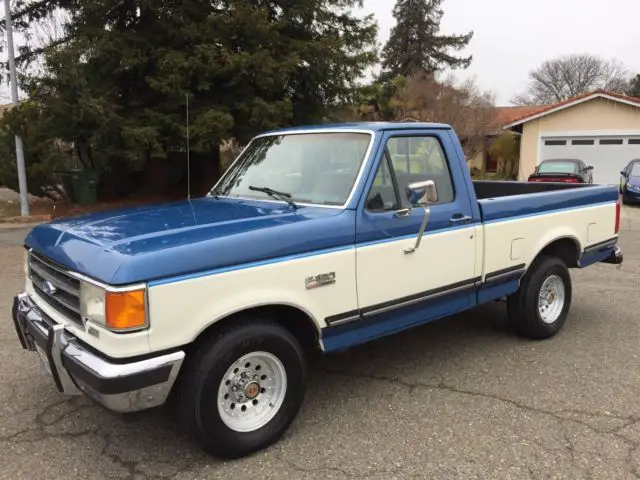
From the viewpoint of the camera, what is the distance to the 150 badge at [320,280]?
3264mm

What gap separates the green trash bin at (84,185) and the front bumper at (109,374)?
12362 millimetres

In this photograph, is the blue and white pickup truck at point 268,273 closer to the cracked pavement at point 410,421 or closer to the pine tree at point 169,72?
the cracked pavement at point 410,421

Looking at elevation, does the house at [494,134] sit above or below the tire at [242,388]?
above

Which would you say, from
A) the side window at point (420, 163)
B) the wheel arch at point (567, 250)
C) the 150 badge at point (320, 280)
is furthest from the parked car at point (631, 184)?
the 150 badge at point (320, 280)

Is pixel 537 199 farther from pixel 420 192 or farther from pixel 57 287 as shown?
pixel 57 287

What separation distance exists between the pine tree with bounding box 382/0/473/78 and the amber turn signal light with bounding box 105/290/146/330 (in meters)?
41.0

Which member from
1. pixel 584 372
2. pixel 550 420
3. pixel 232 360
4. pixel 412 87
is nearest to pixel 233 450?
pixel 232 360

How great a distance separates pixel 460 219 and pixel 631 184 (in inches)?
642

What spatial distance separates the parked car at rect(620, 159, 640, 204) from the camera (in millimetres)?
17547

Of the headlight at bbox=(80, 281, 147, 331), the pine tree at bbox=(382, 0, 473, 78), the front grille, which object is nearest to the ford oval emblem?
the front grille

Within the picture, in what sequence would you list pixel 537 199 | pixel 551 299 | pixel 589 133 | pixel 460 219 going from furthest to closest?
pixel 589 133 → pixel 551 299 → pixel 537 199 → pixel 460 219

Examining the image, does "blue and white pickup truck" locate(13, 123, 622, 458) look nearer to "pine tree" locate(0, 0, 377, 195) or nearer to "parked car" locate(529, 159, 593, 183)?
"pine tree" locate(0, 0, 377, 195)

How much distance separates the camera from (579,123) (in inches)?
971

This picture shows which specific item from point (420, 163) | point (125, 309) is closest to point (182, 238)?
point (125, 309)
